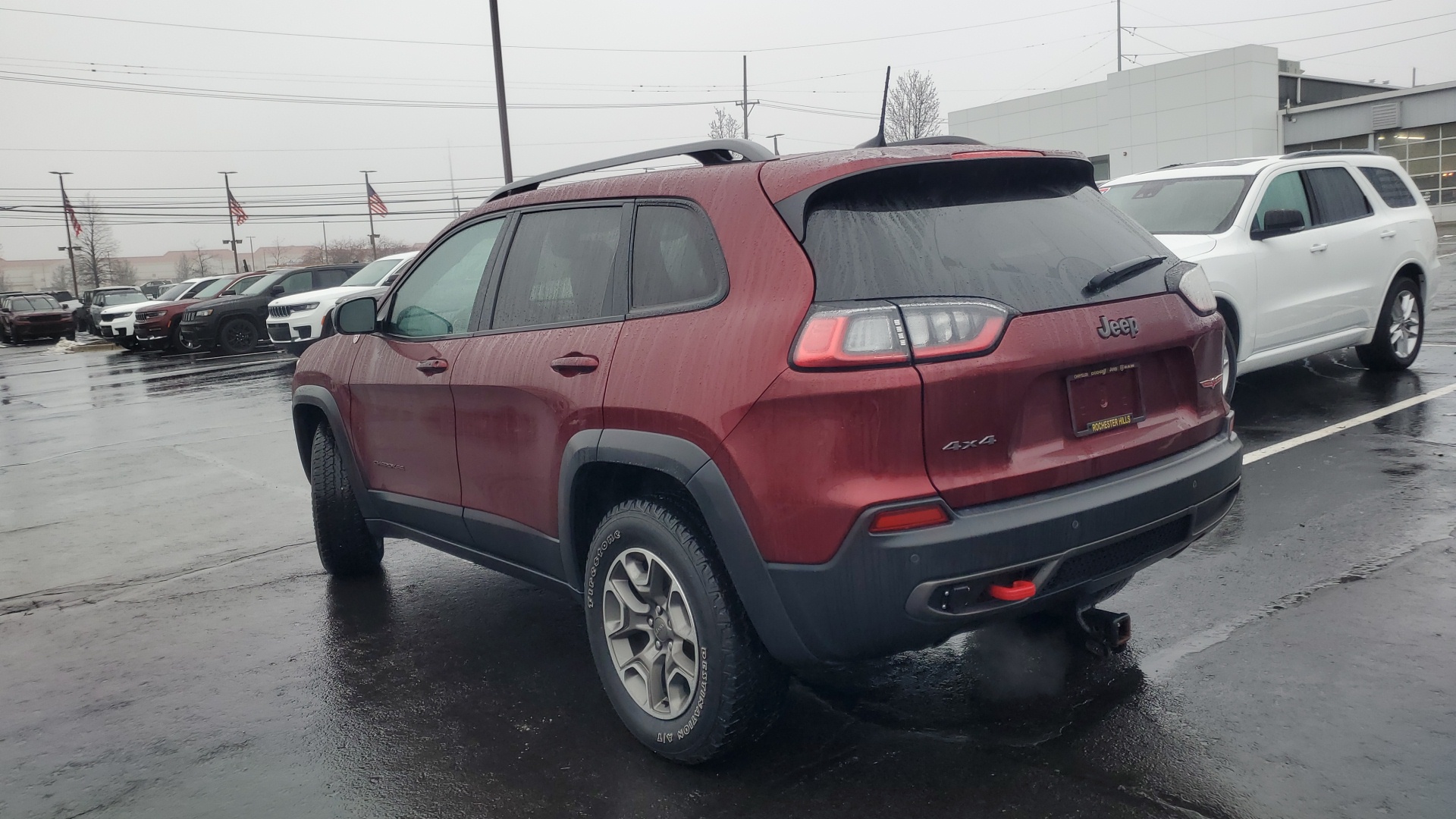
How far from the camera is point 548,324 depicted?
3.59m

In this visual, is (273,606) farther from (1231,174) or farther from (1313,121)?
(1313,121)

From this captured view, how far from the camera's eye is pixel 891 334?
2660 mm

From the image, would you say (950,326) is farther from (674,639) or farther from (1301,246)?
(1301,246)

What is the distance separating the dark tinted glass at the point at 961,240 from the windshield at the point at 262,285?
23467 millimetres

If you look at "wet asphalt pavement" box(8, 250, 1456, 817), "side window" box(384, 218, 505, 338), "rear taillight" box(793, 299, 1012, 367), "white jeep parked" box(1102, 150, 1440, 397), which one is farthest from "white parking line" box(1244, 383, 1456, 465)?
"side window" box(384, 218, 505, 338)

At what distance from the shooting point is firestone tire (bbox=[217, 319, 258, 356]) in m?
22.9

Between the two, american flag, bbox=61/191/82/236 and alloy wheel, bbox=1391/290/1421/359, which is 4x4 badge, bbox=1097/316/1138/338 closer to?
alloy wheel, bbox=1391/290/1421/359

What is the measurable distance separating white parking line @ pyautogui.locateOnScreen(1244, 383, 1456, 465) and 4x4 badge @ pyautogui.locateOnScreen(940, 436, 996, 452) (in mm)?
4172

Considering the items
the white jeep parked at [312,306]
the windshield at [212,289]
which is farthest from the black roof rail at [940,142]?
the windshield at [212,289]

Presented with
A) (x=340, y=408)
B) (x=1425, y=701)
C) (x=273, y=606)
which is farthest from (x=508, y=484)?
(x=1425, y=701)

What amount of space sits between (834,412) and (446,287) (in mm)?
2224

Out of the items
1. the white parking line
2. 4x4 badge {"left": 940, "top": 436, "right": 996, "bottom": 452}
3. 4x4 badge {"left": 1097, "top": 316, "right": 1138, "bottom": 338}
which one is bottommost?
the white parking line

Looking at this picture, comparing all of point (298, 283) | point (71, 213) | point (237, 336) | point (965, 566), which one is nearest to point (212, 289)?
point (237, 336)

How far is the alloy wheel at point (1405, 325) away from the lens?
8.65 metres
